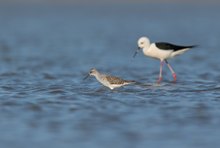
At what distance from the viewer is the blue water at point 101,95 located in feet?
31.8

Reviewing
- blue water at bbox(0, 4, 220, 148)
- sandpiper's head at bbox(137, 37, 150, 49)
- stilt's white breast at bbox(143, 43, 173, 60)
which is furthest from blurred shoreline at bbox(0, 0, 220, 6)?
stilt's white breast at bbox(143, 43, 173, 60)

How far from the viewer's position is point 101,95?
1328 cm

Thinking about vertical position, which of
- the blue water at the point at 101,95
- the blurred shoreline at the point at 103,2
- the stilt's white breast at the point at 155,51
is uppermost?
the blurred shoreline at the point at 103,2

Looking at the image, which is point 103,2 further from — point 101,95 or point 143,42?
point 101,95

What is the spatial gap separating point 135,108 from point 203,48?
1285 cm

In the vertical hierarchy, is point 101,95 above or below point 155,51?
below

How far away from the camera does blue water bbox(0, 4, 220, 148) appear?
9703mm

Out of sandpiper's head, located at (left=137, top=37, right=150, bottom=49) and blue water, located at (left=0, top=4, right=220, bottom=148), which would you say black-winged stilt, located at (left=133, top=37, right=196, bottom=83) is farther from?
blue water, located at (left=0, top=4, right=220, bottom=148)

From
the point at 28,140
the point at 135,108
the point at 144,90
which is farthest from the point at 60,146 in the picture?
the point at 144,90

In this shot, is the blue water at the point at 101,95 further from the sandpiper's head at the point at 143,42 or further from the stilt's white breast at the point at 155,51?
the sandpiper's head at the point at 143,42

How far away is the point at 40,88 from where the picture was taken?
14.3m

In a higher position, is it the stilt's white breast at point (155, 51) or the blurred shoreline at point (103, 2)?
the blurred shoreline at point (103, 2)

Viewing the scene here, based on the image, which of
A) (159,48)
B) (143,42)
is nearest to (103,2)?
(143,42)

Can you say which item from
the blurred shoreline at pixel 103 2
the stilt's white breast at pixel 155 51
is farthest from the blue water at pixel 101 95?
the blurred shoreline at pixel 103 2
